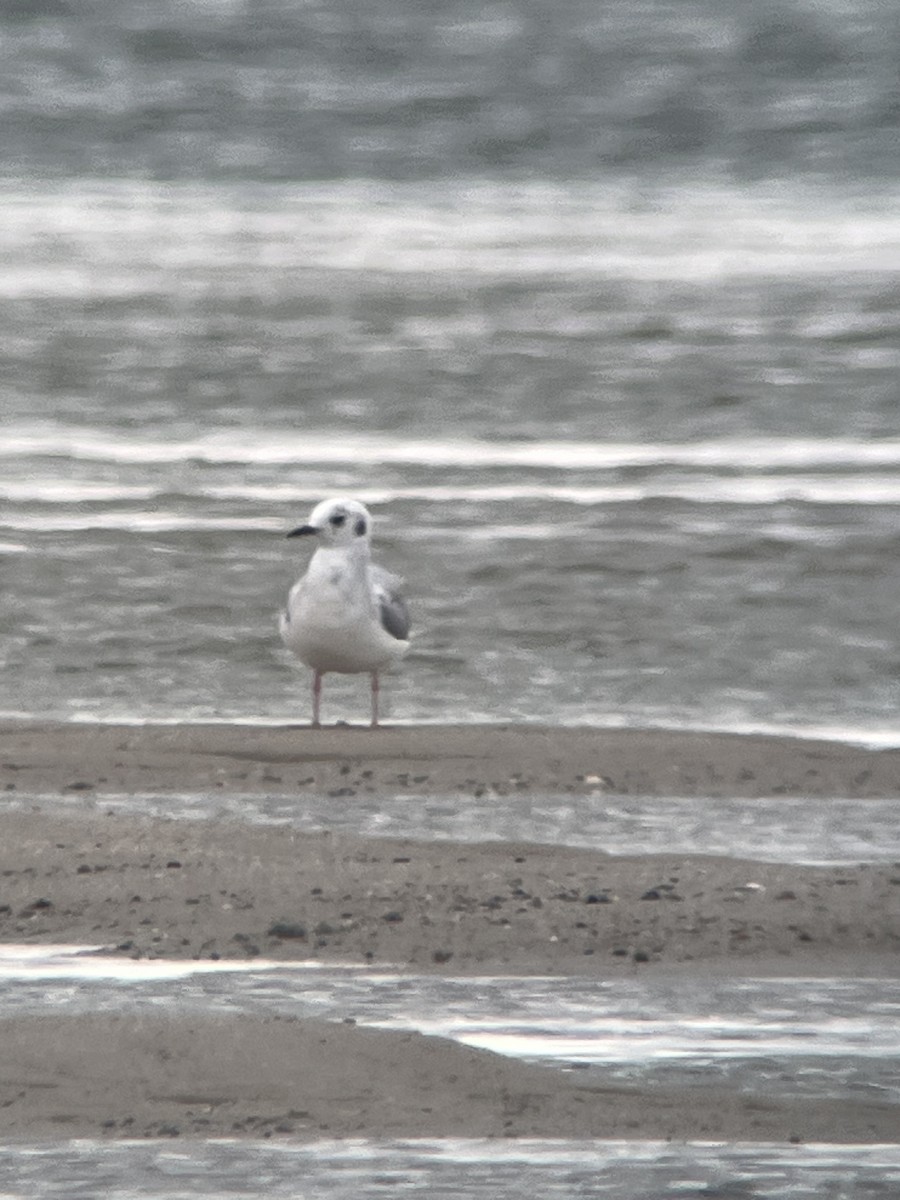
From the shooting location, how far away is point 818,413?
53.4 ft

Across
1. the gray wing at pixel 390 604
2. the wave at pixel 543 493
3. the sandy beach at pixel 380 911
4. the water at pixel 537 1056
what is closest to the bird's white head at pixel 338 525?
the gray wing at pixel 390 604

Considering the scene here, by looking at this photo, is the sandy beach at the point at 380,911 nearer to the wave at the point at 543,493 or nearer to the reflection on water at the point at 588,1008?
the reflection on water at the point at 588,1008

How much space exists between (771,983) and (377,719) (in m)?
3.78

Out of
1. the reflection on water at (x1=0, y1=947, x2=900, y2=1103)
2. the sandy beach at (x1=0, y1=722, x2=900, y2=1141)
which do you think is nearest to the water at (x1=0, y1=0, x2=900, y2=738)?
the sandy beach at (x1=0, y1=722, x2=900, y2=1141)

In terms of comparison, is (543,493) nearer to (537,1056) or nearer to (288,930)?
(288,930)

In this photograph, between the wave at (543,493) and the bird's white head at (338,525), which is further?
the wave at (543,493)

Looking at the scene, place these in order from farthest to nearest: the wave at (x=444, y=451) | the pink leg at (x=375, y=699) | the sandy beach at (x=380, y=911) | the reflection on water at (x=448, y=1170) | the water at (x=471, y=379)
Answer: the wave at (x=444, y=451)
the water at (x=471, y=379)
the pink leg at (x=375, y=699)
the sandy beach at (x=380, y=911)
the reflection on water at (x=448, y=1170)

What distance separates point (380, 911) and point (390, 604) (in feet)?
12.1

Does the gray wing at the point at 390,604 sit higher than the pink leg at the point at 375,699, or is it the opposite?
the gray wing at the point at 390,604

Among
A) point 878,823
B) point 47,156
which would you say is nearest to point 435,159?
point 47,156

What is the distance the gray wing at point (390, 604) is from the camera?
9875mm

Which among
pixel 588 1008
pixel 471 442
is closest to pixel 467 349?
pixel 471 442

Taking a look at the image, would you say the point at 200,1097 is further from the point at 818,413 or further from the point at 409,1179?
the point at 818,413

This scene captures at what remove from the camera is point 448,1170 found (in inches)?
183
